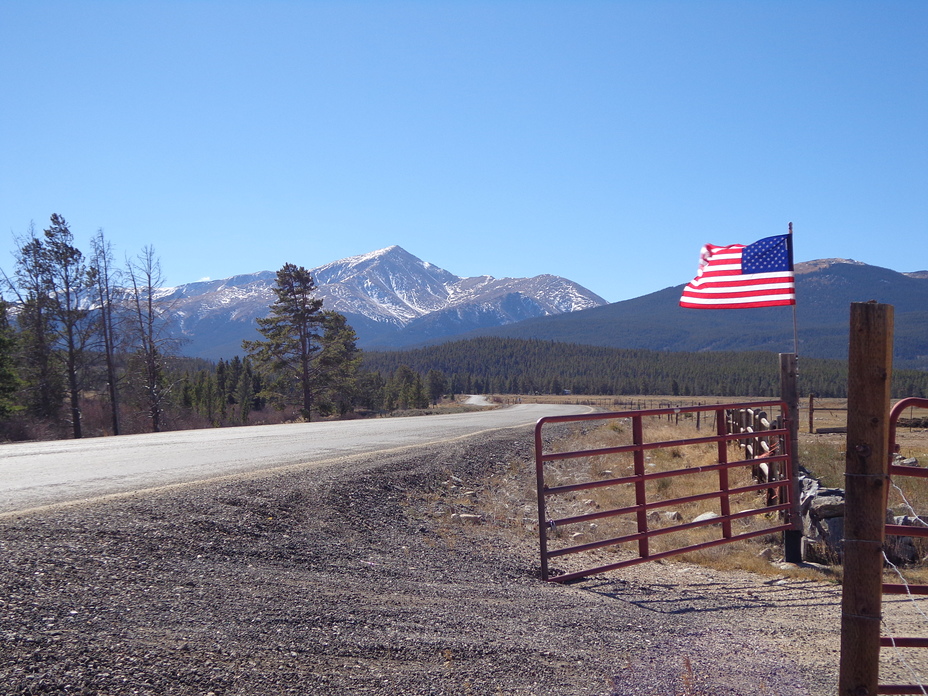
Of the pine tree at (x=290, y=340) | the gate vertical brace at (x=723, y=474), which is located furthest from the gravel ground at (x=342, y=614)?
the pine tree at (x=290, y=340)

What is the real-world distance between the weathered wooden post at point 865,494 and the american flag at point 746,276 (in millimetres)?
5917

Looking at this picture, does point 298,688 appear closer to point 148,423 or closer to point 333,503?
point 333,503

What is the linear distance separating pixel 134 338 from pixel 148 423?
6.95m

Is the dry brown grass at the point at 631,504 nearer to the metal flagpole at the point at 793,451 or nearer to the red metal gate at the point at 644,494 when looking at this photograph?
the red metal gate at the point at 644,494

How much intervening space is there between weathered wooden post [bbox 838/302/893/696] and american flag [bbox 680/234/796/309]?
5917mm

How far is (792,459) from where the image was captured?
29.4 feet

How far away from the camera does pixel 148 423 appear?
36.3 metres

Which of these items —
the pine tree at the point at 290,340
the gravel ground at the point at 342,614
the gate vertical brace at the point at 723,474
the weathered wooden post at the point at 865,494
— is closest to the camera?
the weathered wooden post at the point at 865,494

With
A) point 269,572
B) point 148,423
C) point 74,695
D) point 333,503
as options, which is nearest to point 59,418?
point 148,423

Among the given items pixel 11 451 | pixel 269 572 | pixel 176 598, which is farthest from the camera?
pixel 11 451

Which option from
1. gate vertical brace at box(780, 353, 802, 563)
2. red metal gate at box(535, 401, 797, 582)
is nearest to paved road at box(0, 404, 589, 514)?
red metal gate at box(535, 401, 797, 582)

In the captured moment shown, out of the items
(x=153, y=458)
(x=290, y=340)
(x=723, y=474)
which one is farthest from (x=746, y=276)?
(x=290, y=340)

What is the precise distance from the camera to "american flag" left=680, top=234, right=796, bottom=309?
948 cm

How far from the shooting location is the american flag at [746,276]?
9.48 metres
